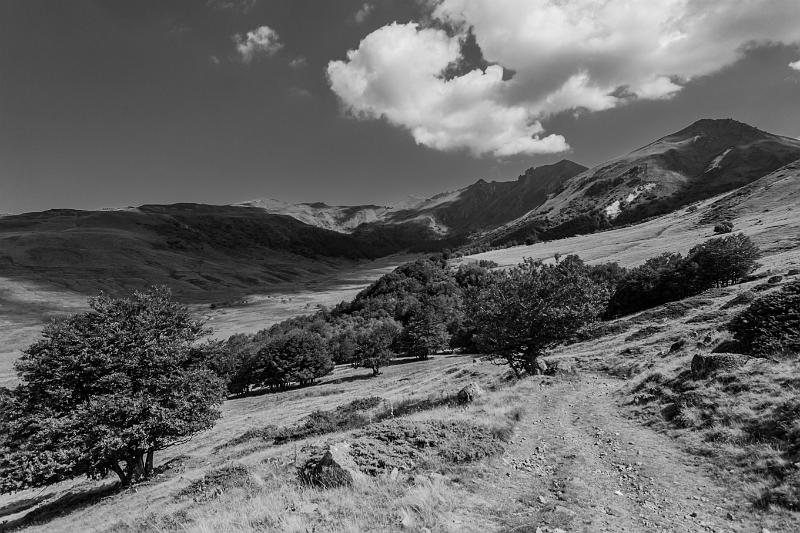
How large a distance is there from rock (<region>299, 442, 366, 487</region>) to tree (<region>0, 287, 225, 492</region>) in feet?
56.0

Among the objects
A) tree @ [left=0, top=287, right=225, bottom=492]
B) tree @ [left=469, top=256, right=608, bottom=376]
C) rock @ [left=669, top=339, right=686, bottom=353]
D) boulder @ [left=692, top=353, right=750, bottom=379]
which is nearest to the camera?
boulder @ [left=692, top=353, right=750, bottom=379]

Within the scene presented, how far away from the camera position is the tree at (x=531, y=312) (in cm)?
3262

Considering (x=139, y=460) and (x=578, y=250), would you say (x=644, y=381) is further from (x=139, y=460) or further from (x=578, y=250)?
(x=578, y=250)

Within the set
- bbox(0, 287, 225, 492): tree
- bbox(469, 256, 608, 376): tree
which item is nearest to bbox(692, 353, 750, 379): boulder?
bbox(469, 256, 608, 376): tree

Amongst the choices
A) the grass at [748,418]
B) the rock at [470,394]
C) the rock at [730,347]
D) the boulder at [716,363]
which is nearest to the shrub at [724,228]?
the rock at [730,347]

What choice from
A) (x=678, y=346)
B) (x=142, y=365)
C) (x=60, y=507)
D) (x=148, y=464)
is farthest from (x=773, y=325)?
(x=60, y=507)

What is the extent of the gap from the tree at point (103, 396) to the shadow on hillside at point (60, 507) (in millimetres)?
2065

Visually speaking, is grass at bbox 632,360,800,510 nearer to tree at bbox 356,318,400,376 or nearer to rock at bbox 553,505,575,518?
rock at bbox 553,505,575,518

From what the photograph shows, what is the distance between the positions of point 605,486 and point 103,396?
28648 mm

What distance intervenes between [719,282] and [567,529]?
79207 mm

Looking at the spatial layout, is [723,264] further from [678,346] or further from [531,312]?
[531,312]

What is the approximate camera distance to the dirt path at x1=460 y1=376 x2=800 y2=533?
1005 centimetres

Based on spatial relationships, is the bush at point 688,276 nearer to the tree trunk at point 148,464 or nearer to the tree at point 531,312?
the tree at point 531,312

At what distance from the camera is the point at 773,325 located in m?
22.2
